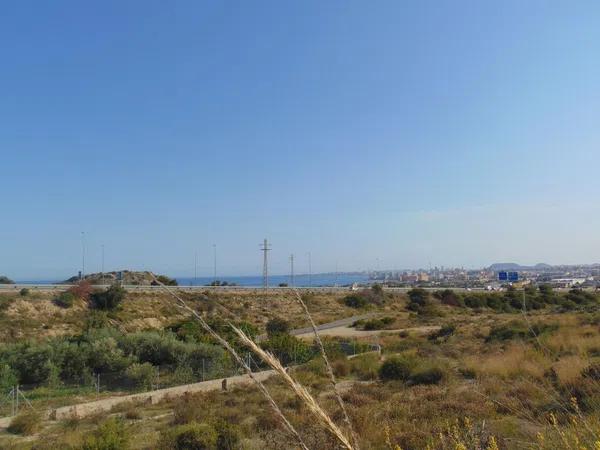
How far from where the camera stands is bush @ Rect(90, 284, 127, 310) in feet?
152

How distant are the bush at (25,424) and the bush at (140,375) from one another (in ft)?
19.3

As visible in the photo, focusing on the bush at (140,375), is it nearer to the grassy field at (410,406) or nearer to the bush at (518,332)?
the grassy field at (410,406)

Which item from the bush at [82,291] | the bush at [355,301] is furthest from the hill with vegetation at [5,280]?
the bush at [355,301]

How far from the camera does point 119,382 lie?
62.7 ft

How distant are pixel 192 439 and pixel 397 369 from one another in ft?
34.2

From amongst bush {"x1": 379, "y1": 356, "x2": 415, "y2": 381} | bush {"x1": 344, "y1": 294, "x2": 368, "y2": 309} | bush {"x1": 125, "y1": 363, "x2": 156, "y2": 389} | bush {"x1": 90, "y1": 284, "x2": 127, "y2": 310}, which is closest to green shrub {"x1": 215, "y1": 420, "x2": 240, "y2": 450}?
bush {"x1": 379, "y1": 356, "x2": 415, "y2": 381}

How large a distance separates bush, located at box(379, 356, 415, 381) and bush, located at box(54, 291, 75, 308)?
34301 millimetres

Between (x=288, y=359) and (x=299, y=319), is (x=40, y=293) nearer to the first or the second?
(x=299, y=319)

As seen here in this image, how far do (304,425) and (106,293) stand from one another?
1669 inches

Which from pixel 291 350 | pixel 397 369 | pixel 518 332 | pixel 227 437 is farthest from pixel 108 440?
pixel 518 332

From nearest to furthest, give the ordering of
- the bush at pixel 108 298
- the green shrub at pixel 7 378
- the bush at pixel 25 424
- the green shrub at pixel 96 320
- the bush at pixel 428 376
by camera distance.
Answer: the bush at pixel 25 424 → the bush at pixel 428 376 → the green shrub at pixel 7 378 → the green shrub at pixel 96 320 → the bush at pixel 108 298

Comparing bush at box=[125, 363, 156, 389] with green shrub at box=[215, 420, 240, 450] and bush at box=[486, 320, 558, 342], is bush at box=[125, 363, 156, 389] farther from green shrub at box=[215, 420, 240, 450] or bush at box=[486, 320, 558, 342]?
bush at box=[486, 320, 558, 342]

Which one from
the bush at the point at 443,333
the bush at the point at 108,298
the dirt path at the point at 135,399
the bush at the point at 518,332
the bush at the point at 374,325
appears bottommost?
the bush at the point at 374,325

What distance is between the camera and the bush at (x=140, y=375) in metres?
18.4
